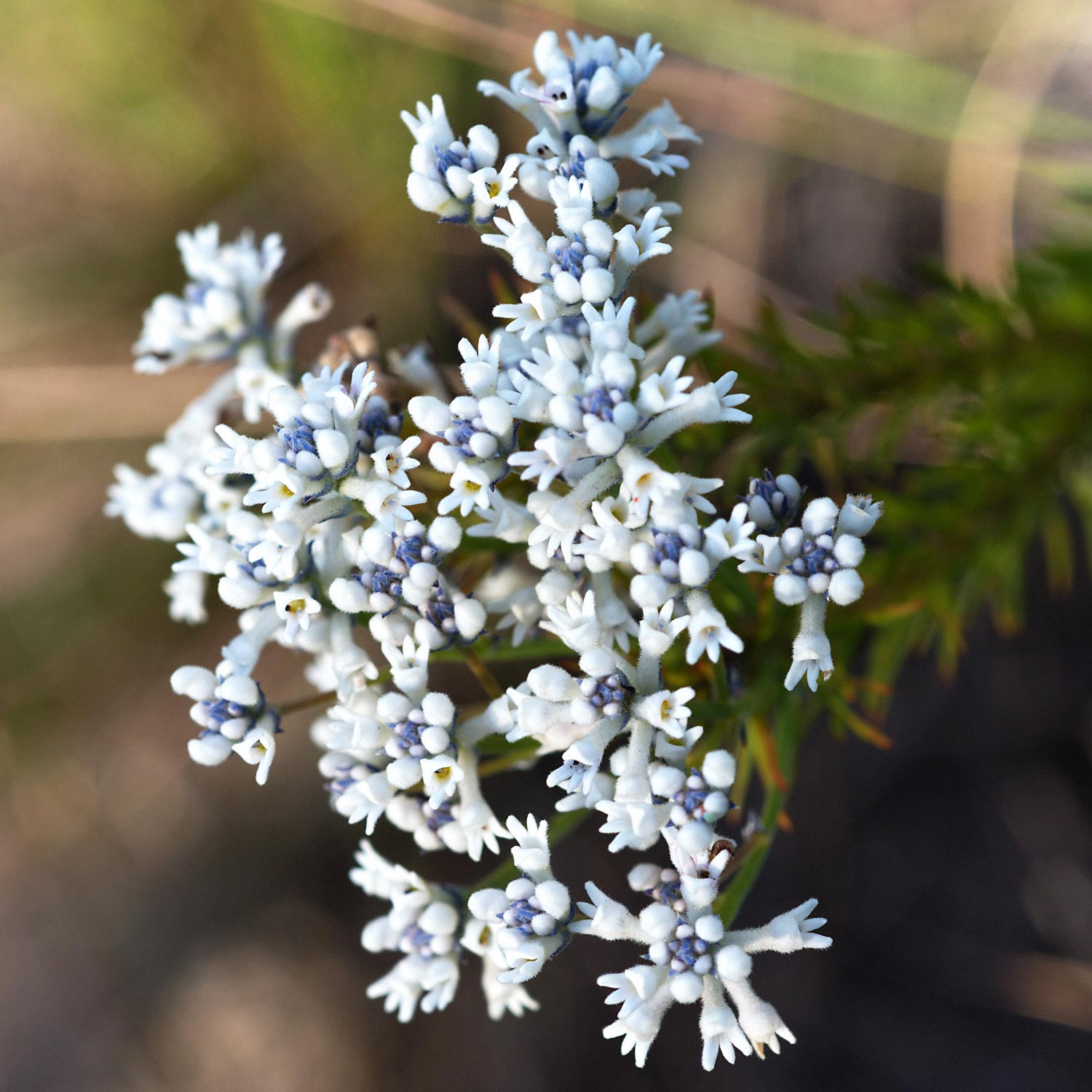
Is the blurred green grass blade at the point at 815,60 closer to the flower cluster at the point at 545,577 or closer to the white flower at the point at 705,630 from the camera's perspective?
the flower cluster at the point at 545,577

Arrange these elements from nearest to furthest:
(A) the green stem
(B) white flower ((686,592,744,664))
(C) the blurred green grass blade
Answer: (B) white flower ((686,592,744,664)), (A) the green stem, (C) the blurred green grass blade

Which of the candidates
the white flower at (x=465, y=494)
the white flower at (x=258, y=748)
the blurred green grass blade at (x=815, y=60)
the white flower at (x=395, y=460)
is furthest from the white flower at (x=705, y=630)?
the blurred green grass blade at (x=815, y=60)

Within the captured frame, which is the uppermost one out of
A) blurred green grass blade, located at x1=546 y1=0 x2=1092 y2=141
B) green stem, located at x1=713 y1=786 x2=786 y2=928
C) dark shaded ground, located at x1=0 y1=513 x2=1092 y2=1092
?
blurred green grass blade, located at x1=546 y1=0 x2=1092 y2=141

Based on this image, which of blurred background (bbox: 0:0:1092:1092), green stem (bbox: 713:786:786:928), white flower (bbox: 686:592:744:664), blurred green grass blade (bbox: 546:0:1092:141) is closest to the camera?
white flower (bbox: 686:592:744:664)

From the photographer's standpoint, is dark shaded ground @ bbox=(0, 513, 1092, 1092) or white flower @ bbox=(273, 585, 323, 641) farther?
dark shaded ground @ bbox=(0, 513, 1092, 1092)

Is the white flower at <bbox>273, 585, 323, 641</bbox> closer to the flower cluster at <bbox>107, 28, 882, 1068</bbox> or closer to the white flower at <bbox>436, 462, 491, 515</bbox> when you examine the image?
the flower cluster at <bbox>107, 28, 882, 1068</bbox>

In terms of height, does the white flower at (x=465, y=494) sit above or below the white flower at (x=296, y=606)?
above

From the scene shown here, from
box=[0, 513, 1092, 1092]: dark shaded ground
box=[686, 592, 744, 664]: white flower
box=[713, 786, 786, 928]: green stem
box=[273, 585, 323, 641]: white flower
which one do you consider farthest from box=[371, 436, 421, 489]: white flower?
box=[0, 513, 1092, 1092]: dark shaded ground
